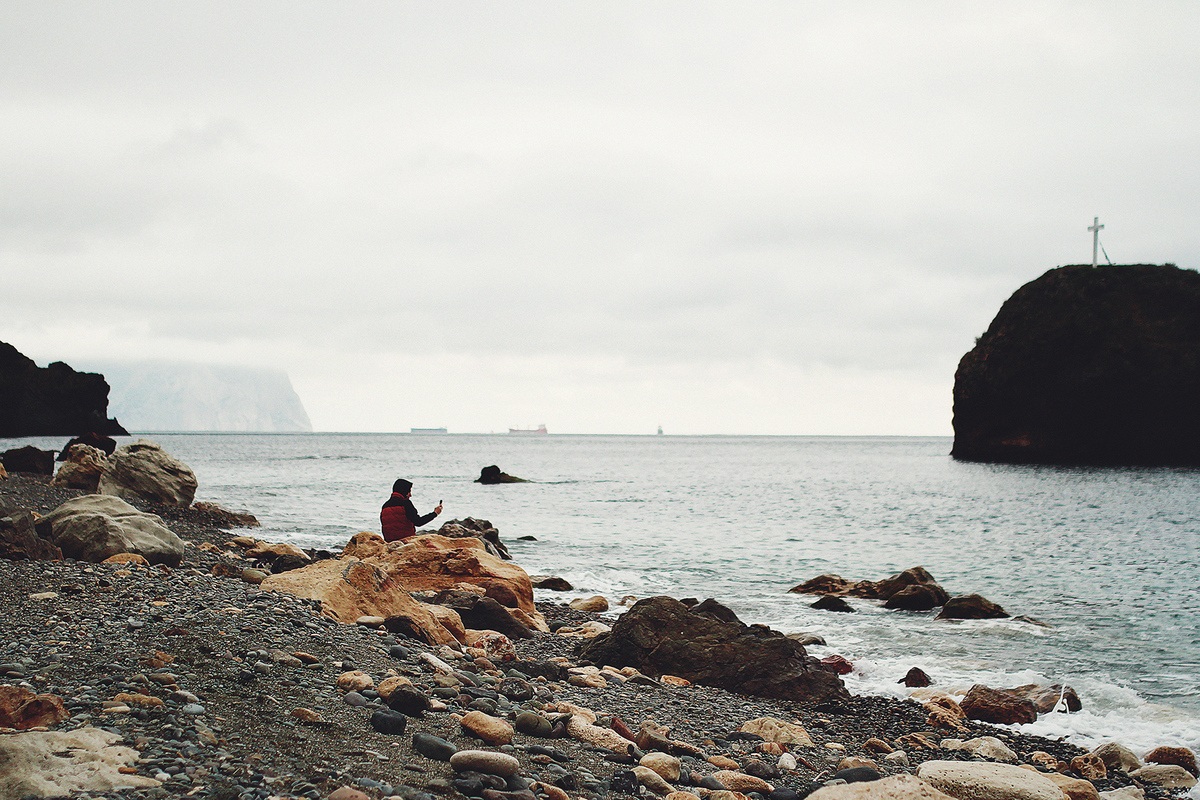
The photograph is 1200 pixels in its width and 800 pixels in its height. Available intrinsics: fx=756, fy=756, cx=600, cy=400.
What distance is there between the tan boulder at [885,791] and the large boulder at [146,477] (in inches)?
785

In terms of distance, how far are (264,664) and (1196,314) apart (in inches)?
3697

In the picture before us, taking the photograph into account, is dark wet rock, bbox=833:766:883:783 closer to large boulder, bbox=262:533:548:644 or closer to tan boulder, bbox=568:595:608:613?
large boulder, bbox=262:533:548:644

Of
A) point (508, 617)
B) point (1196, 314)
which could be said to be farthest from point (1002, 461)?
point (508, 617)

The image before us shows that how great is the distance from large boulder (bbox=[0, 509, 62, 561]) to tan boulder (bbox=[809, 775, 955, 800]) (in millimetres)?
7901

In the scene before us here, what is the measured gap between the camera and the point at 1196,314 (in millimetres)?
75188

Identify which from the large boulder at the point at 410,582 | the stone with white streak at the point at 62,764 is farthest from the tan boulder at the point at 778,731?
the stone with white streak at the point at 62,764

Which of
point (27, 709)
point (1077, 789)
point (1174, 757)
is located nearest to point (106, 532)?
point (27, 709)

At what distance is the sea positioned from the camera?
955 centimetres

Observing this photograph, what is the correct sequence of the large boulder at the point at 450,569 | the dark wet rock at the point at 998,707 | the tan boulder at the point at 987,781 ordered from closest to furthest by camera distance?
the tan boulder at the point at 987,781, the dark wet rock at the point at 998,707, the large boulder at the point at 450,569

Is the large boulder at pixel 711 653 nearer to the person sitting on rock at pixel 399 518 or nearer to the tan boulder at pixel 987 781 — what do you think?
the tan boulder at pixel 987 781

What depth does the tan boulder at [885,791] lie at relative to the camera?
13.5ft

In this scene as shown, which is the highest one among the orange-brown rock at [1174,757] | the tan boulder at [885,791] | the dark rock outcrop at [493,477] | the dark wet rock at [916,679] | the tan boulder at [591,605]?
the tan boulder at [885,791]

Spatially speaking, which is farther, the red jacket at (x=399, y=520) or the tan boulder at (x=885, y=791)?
the red jacket at (x=399, y=520)

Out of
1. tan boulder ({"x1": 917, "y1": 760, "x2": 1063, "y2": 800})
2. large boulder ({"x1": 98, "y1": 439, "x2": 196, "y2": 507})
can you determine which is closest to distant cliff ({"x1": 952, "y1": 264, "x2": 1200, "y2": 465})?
large boulder ({"x1": 98, "y1": 439, "x2": 196, "y2": 507})
